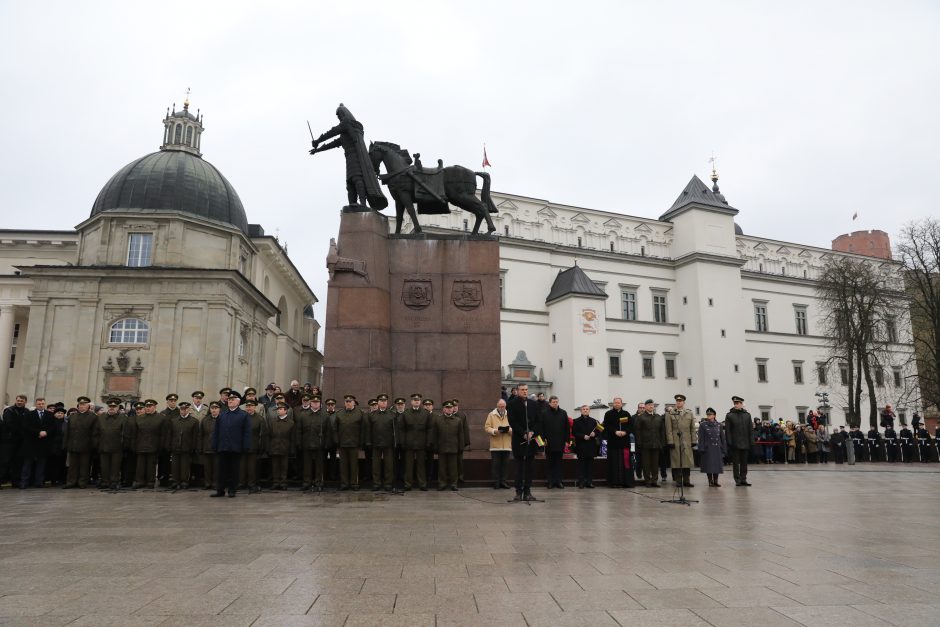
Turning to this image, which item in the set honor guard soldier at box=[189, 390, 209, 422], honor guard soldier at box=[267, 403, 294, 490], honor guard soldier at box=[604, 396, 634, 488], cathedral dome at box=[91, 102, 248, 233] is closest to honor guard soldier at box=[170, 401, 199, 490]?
honor guard soldier at box=[189, 390, 209, 422]

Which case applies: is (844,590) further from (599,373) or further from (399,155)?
(599,373)

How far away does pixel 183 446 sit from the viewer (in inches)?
520

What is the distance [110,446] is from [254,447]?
3.63m

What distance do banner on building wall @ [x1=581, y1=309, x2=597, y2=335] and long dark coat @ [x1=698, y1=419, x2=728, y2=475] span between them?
33.0m

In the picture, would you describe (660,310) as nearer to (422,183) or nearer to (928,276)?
(928,276)

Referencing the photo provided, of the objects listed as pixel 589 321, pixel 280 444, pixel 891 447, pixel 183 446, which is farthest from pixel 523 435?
pixel 589 321

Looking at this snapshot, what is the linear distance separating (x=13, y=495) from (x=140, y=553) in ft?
26.8

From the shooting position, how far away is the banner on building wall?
48.2m

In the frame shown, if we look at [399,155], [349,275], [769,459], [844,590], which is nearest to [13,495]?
[349,275]

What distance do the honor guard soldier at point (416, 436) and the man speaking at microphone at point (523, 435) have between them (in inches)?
63.6

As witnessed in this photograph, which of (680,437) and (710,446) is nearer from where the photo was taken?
(680,437)

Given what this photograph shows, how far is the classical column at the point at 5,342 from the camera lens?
44416 mm

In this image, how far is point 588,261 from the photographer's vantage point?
2131 inches

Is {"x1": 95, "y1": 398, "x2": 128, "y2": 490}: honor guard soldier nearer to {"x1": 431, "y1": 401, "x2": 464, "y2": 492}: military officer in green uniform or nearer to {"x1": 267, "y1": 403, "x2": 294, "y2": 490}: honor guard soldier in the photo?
{"x1": 267, "y1": 403, "x2": 294, "y2": 490}: honor guard soldier
